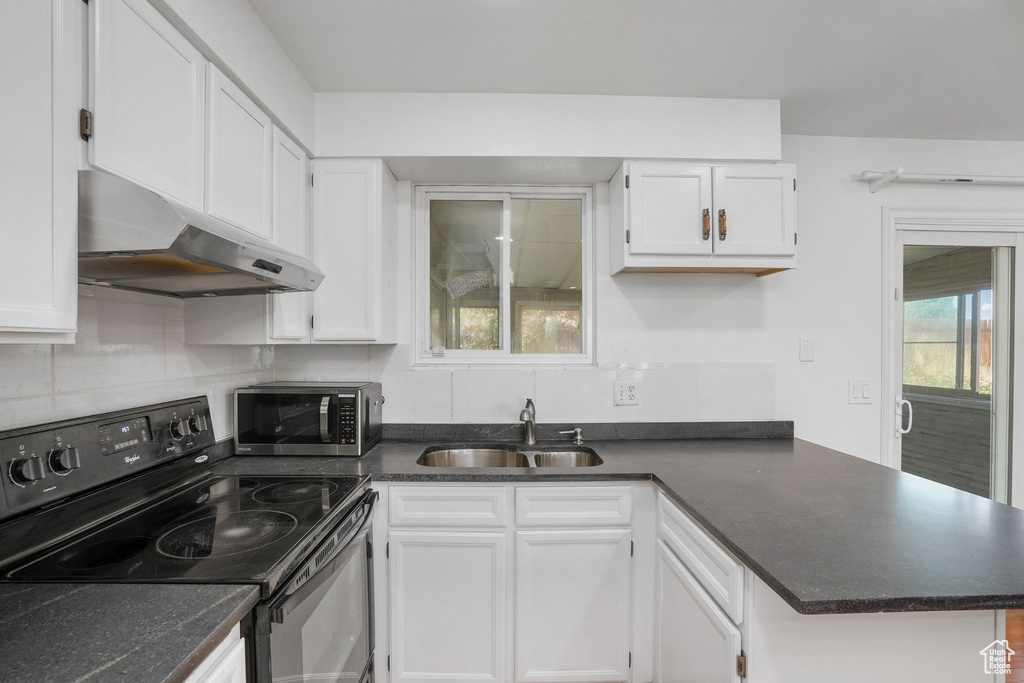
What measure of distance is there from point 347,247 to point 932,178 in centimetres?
288

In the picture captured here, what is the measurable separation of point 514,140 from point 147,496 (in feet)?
6.01

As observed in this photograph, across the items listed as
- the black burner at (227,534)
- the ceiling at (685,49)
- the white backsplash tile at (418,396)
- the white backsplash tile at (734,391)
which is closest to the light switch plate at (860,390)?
the white backsplash tile at (734,391)

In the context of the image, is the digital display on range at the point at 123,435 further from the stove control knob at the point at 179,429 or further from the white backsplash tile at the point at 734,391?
the white backsplash tile at the point at 734,391

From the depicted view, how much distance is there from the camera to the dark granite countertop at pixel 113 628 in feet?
2.18

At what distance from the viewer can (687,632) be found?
1.41 m

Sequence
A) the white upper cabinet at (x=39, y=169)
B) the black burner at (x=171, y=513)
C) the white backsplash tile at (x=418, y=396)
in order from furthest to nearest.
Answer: the white backsplash tile at (x=418, y=396) < the black burner at (x=171, y=513) < the white upper cabinet at (x=39, y=169)

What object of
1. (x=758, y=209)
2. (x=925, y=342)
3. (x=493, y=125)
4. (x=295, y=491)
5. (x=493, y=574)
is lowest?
(x=493, y=574)

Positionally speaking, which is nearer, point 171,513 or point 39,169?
point 39,169

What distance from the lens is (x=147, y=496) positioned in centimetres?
137

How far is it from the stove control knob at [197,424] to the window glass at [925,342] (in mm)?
3266

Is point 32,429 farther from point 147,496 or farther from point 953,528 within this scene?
point 953,528

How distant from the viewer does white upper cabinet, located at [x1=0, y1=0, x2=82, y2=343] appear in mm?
793

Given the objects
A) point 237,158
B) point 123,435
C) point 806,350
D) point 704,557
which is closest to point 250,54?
point 237,158

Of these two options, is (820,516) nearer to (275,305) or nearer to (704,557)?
(704,557)
